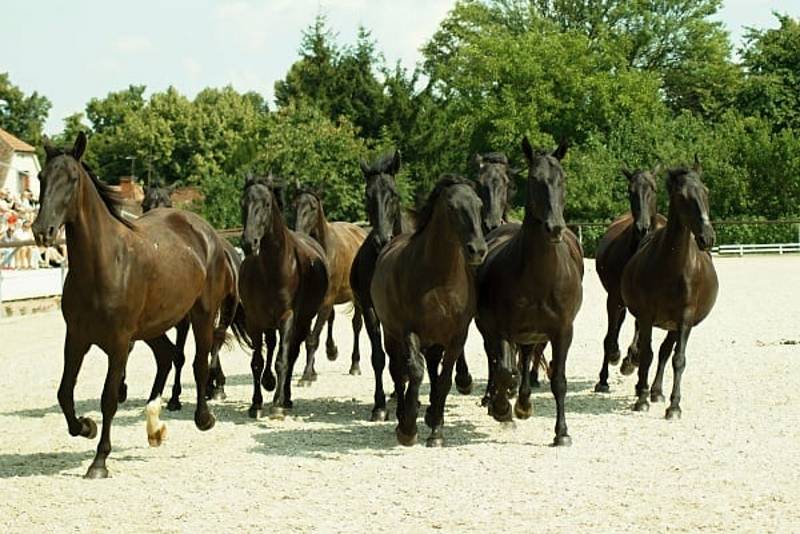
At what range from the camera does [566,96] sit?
62.4 meters

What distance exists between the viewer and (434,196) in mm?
8867

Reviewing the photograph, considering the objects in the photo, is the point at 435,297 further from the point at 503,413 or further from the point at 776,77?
the point at 776,77

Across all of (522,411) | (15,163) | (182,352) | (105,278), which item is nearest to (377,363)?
(522,411)

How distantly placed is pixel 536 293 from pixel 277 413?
2916 millimetres

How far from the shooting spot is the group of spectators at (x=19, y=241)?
81.2 ft

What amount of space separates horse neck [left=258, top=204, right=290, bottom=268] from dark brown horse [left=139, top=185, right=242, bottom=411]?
41 cm

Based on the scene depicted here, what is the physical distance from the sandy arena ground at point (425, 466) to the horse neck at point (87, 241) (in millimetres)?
1458

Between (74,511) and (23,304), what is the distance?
727 inches

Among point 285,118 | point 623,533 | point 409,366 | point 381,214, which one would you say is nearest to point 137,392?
point 381,214

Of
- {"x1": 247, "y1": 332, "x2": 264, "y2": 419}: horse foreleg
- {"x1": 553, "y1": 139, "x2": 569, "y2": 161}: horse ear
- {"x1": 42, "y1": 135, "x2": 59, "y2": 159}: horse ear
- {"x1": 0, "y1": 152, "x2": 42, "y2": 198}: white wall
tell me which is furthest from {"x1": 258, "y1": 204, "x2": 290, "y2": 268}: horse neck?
{"x1": 0, "y1": 152, "x2": 42, "y2": 198}: white wall

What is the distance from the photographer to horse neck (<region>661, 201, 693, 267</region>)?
10398mm

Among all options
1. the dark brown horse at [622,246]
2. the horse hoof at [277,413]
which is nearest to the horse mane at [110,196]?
the horse hoof at [277,413]

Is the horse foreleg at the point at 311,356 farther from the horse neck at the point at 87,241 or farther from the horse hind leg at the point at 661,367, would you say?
the horse neck at the point at 87,241

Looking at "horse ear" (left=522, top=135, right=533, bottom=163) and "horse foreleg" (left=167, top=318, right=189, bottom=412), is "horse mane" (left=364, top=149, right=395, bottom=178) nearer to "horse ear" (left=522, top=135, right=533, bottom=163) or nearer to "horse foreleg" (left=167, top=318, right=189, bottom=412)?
"horse ear" (left=522, top=135, right=533, bottom=163)
